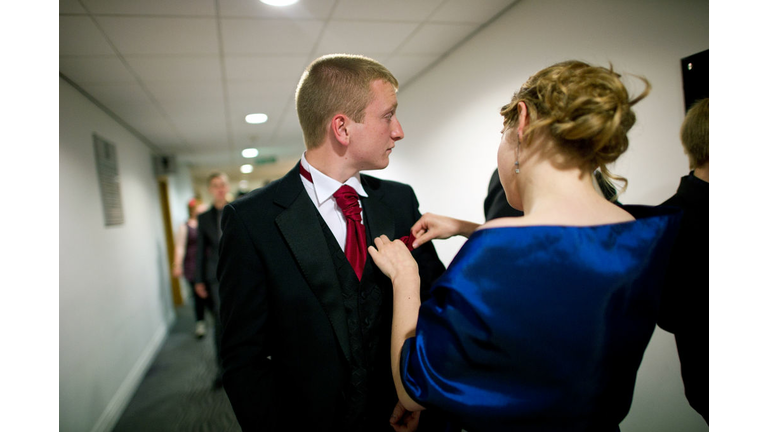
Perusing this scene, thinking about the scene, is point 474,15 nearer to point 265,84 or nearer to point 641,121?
point 641,121

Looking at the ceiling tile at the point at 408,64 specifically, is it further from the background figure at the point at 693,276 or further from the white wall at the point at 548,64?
the background figure at the point at 693,276

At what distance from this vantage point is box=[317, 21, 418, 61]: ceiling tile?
1.90 m

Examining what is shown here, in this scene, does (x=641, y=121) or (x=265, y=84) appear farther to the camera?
(x=265, y=84)

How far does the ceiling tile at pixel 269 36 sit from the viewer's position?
1.81 m

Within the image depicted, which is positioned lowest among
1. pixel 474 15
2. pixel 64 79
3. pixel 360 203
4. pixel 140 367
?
pixel 140 367

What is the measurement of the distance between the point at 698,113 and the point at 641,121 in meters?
0.33

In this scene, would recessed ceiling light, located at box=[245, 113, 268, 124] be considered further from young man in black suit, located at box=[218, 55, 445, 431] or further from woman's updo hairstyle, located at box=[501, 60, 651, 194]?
woman's updo hairstyle, located at box=[501, 60, 651, 194]

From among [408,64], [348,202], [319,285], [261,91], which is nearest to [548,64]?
[408,64]

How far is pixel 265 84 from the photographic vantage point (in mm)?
2576

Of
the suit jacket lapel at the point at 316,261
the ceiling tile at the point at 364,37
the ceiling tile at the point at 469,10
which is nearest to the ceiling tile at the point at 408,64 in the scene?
the ceiling tile at the point at 364,37

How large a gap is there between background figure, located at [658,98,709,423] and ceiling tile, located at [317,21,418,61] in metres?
1.43

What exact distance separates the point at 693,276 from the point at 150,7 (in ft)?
7.36
